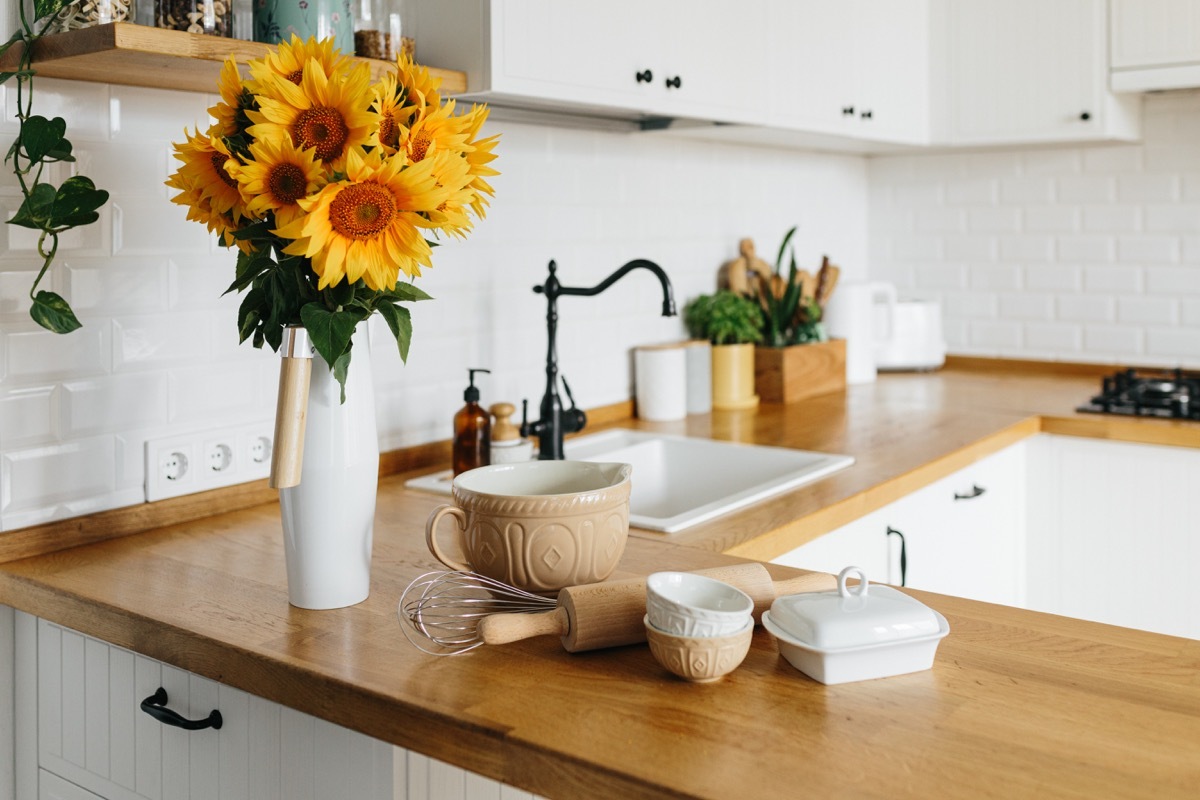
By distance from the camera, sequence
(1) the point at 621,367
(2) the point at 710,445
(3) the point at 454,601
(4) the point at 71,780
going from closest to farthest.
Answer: (3) the point at 454,601 → (4) the point at 71,780 → (2) the point at 710,445 → (1) the point at 621,367

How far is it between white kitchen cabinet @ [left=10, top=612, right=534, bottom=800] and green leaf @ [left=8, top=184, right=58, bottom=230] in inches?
20.1

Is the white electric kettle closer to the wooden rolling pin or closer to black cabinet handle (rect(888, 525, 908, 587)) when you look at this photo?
black cabinet handle (rect(888, 525, 908, 587))

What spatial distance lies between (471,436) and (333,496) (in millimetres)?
727

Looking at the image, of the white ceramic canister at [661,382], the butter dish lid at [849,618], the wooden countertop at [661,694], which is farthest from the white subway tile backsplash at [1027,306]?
the butter dish lid at [849,618]

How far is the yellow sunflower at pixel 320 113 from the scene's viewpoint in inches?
44.4

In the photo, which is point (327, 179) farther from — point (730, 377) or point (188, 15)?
point (730, 377)

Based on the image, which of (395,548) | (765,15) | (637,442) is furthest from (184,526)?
(765,15)

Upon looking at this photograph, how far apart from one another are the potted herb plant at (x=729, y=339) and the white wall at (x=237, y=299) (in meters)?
0.06

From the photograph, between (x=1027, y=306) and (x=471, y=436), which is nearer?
(x=471, y=436)

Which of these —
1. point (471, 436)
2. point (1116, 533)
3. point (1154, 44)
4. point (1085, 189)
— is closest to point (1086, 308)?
point (1085, 189)

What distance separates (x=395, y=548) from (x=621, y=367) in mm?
1174

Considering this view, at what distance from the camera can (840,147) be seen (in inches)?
128

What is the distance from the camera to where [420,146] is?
1.18 meters

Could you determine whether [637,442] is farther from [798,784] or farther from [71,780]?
[798,784]
